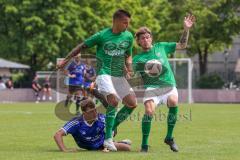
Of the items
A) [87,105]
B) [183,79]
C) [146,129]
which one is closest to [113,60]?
[87,105]

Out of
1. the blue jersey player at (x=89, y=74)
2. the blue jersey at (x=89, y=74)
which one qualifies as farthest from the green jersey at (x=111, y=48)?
the blue jersey at (x=89, y=74)

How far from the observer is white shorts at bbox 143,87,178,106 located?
469 inches

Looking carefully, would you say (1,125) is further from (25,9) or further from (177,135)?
(25,9)

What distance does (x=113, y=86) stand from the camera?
39.4ft

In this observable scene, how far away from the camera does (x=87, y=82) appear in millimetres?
26375

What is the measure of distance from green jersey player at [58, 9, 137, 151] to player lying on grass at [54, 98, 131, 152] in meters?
0.18

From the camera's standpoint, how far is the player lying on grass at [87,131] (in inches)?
444

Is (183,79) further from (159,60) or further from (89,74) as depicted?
(159,60)

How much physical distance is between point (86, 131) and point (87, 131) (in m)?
0.02

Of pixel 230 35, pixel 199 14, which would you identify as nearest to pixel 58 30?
pixel 199 14

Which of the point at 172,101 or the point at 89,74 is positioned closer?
the point at 172,101

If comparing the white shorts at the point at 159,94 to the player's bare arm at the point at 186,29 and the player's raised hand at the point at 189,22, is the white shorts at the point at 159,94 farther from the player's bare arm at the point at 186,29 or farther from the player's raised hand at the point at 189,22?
the player's raised hand at the point at 189,22

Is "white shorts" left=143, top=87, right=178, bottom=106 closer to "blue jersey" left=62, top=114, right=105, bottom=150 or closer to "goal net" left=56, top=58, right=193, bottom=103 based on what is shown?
"blue jersey" left=62, top=114, right=105, bottom=150

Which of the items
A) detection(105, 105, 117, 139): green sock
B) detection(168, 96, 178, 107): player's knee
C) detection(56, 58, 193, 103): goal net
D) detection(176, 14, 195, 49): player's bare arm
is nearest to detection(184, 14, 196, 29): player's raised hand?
detection(176, 14, 195, 49): player's bare arm
